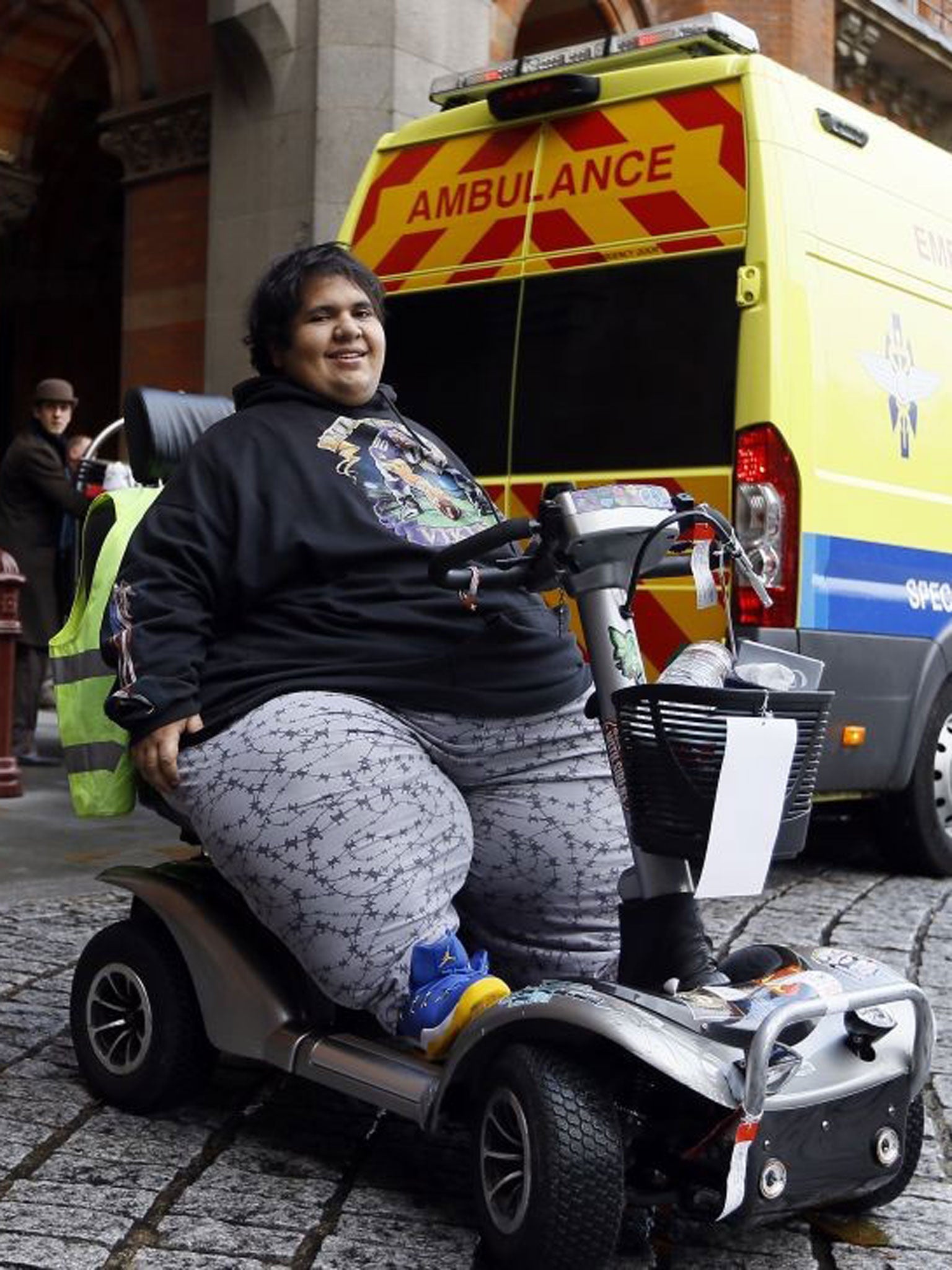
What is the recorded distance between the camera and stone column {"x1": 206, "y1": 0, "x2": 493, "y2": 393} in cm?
1109

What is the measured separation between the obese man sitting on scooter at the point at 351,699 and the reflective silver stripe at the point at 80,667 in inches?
9.8

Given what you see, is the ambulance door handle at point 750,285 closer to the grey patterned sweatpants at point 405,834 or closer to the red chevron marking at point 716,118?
the red chevron marking at point 716,118

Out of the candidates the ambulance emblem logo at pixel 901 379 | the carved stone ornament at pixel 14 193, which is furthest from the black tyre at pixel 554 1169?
the carved stone ornament at pixel 14 193

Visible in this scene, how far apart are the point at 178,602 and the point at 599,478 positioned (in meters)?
3.15

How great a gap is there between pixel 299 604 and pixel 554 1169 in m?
1.14

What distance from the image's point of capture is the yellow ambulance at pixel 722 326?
5.96 m

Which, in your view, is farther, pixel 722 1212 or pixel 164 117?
pixel 164 117

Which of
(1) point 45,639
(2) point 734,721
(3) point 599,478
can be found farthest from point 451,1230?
(1) point 45,639

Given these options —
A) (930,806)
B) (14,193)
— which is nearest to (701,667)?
(930,806)

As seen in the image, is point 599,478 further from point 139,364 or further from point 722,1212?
point 139,364

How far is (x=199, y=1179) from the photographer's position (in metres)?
3.23

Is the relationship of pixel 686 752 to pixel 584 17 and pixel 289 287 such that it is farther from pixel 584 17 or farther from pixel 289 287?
pixel 584 17

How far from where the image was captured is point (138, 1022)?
360cm

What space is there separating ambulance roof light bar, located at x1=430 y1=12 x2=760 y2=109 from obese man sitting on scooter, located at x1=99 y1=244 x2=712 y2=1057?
9.99ft
